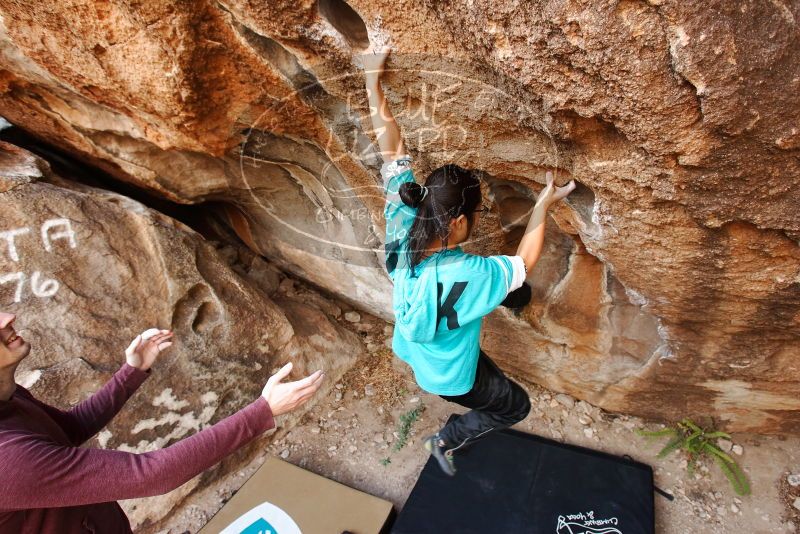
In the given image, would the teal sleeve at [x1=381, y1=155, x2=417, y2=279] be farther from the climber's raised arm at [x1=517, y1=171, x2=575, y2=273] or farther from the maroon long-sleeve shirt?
the maroon long-sleeve shirt

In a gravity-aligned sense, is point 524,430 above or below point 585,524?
above

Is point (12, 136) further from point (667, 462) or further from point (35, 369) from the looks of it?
point (667, 462)

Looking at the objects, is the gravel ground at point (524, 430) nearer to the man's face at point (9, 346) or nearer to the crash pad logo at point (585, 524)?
the crash pad logo at point (585, 524)

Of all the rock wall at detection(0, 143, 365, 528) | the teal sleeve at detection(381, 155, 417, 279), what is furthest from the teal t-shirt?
the rock wall at detection(0, 143, 365, 528)

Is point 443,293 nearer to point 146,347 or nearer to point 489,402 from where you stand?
point 489,402

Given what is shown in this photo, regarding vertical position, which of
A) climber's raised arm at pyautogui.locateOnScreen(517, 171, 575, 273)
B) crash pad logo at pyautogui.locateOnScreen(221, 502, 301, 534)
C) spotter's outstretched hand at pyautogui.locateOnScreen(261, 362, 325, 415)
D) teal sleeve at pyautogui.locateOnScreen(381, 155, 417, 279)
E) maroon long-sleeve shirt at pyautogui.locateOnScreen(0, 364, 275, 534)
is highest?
climber's raised arm at pyautogui.locateOnScreen(517, 171, 575, 273)

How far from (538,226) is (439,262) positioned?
404 millimetres

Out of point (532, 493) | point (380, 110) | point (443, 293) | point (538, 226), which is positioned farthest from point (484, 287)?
point (532, 493)

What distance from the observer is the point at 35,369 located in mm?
2367

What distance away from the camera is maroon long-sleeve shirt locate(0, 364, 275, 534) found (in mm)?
1102

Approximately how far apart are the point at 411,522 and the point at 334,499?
0.47m

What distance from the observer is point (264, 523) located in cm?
261

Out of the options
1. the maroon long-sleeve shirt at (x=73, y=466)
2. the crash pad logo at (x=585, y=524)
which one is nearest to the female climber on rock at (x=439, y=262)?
the maroon long-sleeve shirt at (x=73, y=466)

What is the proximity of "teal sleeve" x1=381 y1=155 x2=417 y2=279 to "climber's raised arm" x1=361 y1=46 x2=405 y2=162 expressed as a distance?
0.08m
